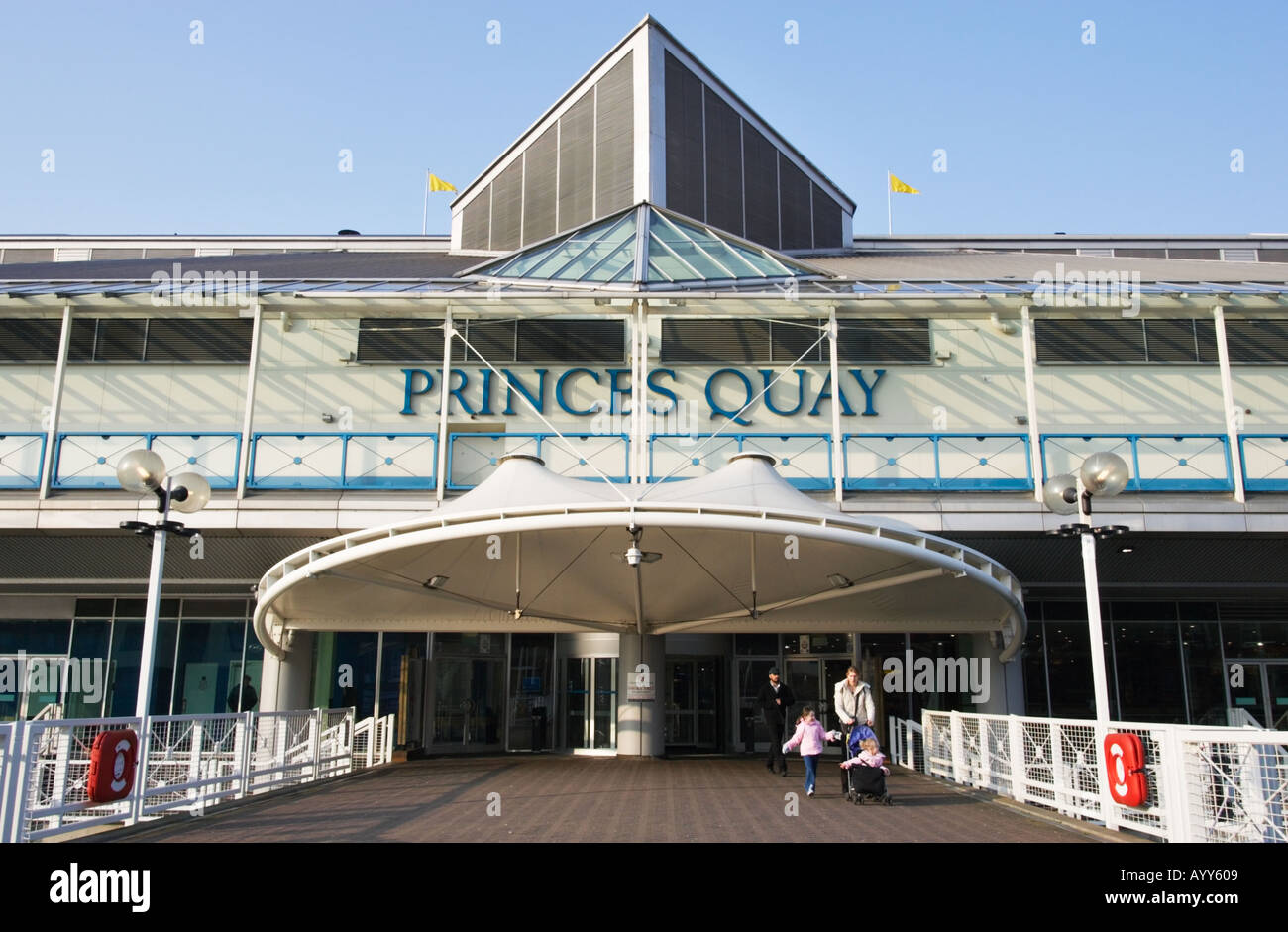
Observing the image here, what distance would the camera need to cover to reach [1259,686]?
825 inches

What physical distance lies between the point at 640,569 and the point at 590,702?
7571 millimetres

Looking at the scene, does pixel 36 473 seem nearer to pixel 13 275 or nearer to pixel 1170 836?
pixel 13 275

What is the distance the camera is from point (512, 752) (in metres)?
21.8

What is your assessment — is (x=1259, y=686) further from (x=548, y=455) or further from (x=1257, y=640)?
(x=548, y=455)

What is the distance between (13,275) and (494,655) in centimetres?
1319

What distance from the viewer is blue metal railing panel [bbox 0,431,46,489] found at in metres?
18.2

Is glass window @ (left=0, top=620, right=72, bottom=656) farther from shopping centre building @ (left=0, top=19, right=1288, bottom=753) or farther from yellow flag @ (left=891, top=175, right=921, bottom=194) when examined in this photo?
yellow flag @ (left=891, top=175, right=921, bottom=194)

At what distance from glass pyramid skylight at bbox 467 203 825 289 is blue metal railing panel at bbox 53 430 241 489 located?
24.6 feet

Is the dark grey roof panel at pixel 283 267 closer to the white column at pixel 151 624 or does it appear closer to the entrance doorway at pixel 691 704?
the entrance doorway at pixel 691 704

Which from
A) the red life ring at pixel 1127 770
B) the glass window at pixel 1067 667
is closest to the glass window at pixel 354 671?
the glass window at pixel 1067 667

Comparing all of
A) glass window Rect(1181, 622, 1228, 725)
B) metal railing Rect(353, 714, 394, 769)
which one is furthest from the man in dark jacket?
glass window Rect(1181, 622, 1228, 725)

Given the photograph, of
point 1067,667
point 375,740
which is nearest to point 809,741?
point 375,740
